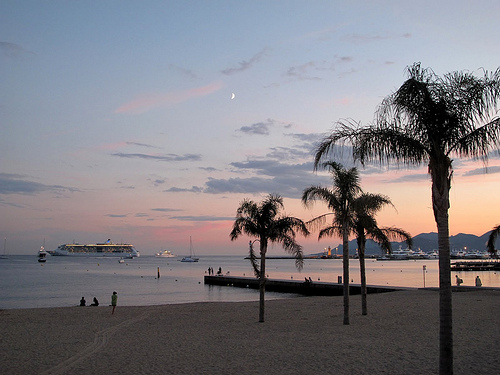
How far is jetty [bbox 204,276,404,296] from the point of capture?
43.9 m

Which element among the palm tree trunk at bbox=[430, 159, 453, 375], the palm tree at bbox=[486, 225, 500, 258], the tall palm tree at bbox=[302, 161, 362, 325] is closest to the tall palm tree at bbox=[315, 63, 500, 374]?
the palm tree trunk at bbox=[430, 159, 453, 375]

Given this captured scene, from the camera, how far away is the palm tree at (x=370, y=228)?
18734mm

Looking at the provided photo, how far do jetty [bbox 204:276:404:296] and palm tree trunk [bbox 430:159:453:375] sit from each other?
34443mm

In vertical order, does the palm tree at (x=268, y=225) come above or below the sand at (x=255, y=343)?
above

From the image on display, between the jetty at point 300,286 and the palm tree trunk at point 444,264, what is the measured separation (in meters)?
34.4

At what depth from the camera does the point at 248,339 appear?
1625 centimetres

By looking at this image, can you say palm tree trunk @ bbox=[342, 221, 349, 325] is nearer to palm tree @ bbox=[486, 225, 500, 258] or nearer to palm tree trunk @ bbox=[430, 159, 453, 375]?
palm tree trunk @ bbox=[430, 159, 453, 375]

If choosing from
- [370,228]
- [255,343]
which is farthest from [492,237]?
[255,343]

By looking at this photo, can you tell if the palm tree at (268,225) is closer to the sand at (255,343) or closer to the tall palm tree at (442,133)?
the sand at (255,343)

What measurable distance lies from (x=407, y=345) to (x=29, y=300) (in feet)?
148

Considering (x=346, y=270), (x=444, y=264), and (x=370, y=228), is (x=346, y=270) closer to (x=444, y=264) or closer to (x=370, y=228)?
(x=370, y=228)

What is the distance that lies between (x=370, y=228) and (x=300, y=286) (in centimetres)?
3408

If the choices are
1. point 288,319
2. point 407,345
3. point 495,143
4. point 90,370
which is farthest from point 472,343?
point 90,370

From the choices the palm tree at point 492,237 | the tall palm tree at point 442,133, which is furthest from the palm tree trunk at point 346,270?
the palm tree at point 492,237
